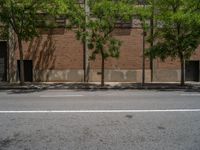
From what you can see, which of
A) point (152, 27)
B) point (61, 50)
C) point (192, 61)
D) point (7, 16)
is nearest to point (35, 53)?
point (61, 50)

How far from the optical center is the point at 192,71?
31.6 m

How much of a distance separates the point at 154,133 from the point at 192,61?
940 inches

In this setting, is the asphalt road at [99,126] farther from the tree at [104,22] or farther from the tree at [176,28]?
the tree at [176,28]

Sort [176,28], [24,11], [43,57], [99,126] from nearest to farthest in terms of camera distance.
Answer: [99,126]
[24,11]
[176,28]
[43,57]

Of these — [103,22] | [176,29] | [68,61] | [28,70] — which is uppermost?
[103,22]

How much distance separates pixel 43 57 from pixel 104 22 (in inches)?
288

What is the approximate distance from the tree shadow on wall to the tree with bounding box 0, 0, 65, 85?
502 centimetres

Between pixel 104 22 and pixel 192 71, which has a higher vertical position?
pixel 104 22

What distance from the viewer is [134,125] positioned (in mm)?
9664

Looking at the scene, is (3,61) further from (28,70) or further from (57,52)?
(57,52)

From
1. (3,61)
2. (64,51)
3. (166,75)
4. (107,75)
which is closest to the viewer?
(3,61)

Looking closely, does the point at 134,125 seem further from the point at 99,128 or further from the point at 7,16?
the point at 7,16

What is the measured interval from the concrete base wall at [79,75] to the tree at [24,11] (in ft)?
18.6

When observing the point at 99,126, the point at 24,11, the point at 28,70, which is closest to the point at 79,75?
the point at 28,70
